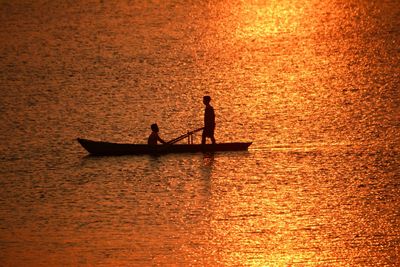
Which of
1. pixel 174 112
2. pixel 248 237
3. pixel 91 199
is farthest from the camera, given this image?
pixel 174 112

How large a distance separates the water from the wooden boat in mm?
205

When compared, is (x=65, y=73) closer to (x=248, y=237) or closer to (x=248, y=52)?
(x=248, y=52)

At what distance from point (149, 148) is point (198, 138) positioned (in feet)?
8.92

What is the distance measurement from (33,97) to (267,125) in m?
9.73

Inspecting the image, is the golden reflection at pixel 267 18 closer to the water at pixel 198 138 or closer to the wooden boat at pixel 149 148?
the water at pixel 198 138

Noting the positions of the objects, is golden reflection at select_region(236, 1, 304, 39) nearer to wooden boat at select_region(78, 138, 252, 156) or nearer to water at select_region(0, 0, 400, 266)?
water at select_region(0, 0, 400, 266)

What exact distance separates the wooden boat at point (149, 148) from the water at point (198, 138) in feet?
0.67

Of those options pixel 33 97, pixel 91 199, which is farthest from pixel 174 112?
pixel 91 199

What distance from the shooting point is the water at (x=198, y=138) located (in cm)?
2142

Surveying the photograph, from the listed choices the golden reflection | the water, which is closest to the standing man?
the water

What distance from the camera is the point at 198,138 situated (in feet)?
102

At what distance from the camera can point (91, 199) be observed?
24.9m

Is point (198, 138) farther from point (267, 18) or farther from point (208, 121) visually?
point (267, 18)

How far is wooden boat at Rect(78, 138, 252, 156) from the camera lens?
28656mm
